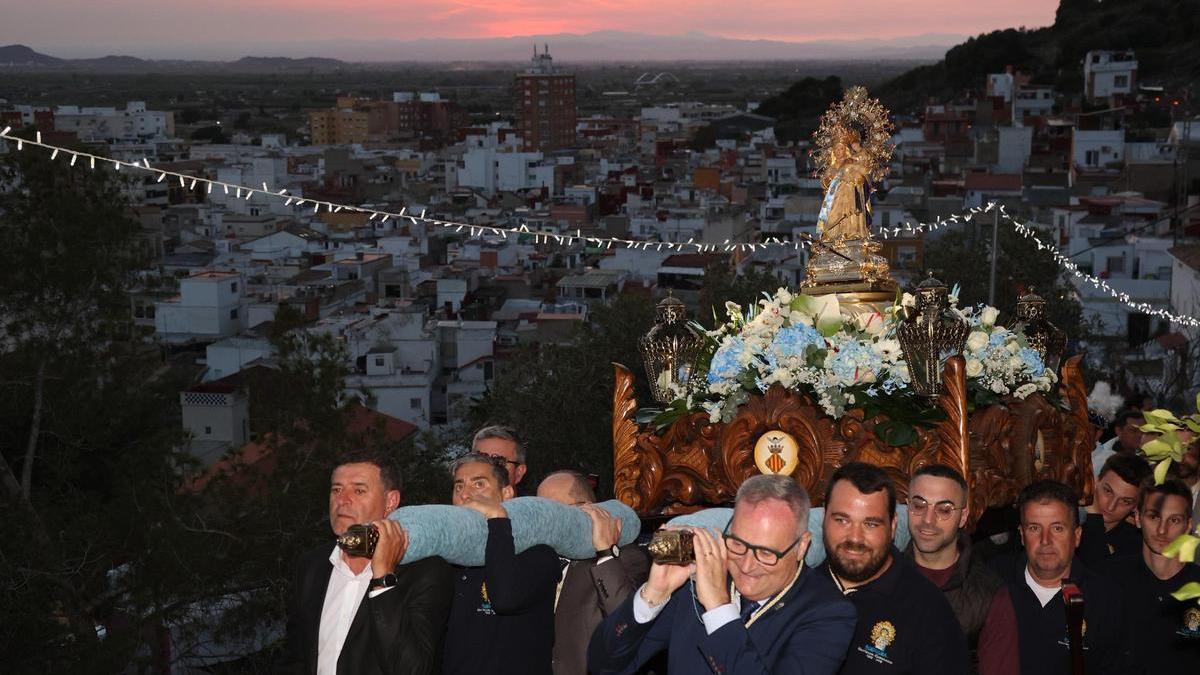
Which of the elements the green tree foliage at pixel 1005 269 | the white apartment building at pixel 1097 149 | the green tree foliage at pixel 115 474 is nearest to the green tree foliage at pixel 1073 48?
the white apartment building at pixel 1097 149

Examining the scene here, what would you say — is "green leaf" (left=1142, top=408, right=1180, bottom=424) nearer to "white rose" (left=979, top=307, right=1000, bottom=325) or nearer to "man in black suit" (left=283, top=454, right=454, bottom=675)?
"man in black suit" (left=283, top=454, right=454, bottom=675)

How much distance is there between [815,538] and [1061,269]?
27.9 meters

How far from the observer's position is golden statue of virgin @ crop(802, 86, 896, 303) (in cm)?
694

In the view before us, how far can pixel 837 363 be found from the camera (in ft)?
18.9

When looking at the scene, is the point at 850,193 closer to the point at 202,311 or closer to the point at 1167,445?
the point at 1167,445

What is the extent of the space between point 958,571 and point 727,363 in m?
1.57

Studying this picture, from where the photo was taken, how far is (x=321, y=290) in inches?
2068

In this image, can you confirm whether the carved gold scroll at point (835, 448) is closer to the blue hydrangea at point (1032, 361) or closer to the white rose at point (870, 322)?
the blue hydrangea at point (1032, 361)

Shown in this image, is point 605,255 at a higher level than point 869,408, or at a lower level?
lower

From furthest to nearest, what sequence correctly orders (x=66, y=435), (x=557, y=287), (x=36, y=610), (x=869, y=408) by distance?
(x=557, y=287)
(x=66, y=435)
(x=36, y=610)
(x=869, y=408)

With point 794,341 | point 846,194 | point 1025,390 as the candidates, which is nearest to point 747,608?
point 794,341

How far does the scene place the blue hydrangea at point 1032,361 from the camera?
616 cm

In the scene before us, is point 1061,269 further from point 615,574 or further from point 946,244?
point 615,574

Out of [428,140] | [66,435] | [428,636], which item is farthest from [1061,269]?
[428,140]
